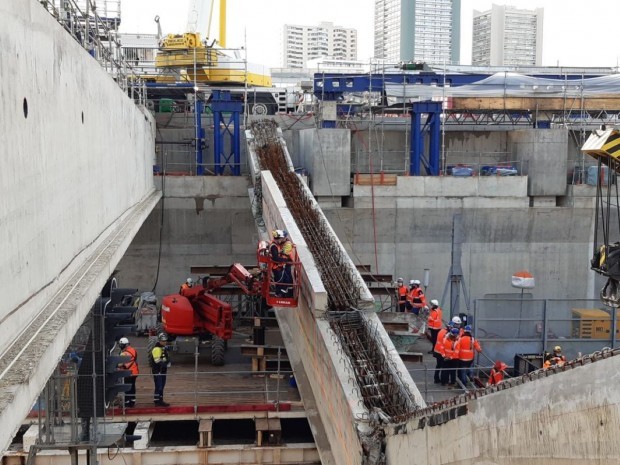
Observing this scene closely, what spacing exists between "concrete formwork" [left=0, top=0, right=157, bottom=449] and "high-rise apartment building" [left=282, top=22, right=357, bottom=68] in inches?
→ 6587

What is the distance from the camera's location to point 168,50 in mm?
28859

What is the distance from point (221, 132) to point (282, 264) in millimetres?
14545

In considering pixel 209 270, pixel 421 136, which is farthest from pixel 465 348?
pixel 421 136

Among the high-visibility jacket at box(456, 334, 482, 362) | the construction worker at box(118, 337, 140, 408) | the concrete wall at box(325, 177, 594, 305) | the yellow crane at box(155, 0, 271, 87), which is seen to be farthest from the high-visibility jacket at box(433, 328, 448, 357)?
the yellow crane at box(155, 0, 271, 87)

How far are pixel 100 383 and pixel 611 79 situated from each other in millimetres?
21436

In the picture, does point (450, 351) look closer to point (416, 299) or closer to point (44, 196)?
point (416, 299)

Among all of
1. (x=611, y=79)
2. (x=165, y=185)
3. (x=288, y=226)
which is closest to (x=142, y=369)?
(x=288, y=226)

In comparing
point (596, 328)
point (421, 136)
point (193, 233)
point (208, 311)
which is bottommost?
point (596, 328)

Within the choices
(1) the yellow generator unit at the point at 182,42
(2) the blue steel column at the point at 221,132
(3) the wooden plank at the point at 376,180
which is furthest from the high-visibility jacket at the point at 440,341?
(1) the yellow generator unit at the point at 182,42

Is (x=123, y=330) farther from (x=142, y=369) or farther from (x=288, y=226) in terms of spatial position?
(x=142, y=369)

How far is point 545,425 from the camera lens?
5.05 meters

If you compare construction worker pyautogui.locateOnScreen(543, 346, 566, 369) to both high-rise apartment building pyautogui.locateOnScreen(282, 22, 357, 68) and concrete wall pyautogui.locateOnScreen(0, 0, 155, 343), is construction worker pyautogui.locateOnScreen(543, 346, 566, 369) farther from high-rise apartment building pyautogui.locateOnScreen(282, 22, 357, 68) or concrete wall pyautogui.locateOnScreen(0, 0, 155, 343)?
high-rise apartment building pyautogui.locateOnScreen(282, 22, 357, 68)

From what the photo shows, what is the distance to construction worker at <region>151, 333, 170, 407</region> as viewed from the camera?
532 inches

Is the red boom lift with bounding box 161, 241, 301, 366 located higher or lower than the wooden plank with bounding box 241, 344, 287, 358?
higher
